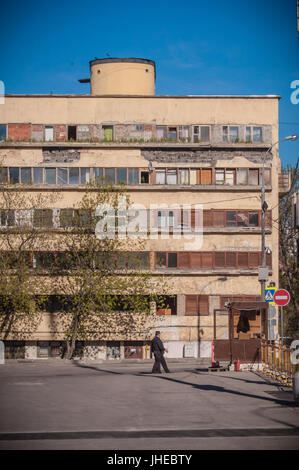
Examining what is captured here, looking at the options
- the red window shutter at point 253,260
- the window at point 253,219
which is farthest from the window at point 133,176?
the red window shutter at point 253,260

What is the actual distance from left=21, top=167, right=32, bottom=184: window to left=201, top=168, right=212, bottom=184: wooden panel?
11.6m

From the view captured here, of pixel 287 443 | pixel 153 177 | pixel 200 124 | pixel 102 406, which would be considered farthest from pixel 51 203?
pixel 287 443

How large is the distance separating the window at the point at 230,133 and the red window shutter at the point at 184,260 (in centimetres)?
834

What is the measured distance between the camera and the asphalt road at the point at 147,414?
1237cm

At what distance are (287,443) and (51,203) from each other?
37.4m

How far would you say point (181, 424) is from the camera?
46.5ft

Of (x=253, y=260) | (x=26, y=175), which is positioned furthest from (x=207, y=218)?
(x=26, y=175)

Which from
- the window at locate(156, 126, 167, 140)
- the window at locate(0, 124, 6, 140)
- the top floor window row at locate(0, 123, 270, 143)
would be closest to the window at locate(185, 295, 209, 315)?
the top floor window row at locate(0, 123, 270, 143)

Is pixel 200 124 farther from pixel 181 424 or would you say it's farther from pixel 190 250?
pixel 181 424

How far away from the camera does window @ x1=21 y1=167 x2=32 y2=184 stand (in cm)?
4833

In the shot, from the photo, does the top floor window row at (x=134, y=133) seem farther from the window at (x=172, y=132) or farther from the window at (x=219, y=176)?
the window at (x=219, y=176)

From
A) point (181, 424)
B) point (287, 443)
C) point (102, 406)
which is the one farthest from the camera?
point (102, 406)

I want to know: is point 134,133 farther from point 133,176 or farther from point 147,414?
point 147,414

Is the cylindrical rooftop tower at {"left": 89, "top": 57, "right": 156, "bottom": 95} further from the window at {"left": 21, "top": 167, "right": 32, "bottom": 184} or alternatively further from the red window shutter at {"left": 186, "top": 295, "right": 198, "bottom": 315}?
the red window shutter at {"left": 186, "top": 295, "right": 198, "bottom": 315}
